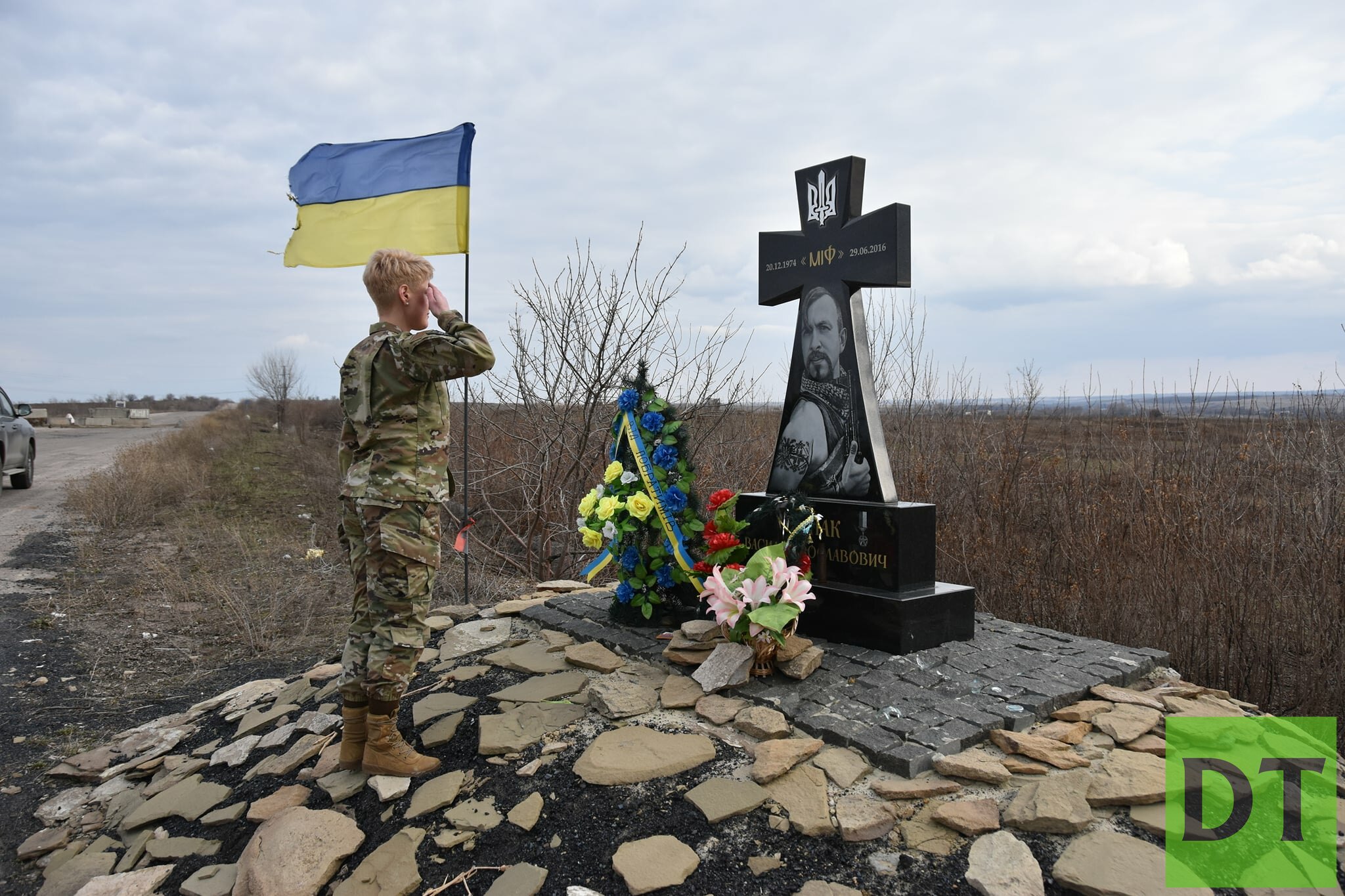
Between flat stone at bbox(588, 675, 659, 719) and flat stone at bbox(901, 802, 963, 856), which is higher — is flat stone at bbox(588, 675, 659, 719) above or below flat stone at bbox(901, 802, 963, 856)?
above

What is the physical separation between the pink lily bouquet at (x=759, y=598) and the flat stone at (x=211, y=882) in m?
2.17

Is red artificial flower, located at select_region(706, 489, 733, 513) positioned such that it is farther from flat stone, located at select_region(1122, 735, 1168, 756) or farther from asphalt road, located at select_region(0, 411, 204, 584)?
asphalt road, located at select_region(0, 411, 204, 584)

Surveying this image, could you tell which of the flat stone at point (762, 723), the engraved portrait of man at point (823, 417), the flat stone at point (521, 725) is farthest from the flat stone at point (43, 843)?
the engraved portrait of man at point (823, 417)

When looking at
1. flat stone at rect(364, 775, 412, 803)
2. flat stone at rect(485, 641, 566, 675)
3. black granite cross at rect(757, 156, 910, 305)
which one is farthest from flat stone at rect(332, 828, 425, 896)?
black granite cross at rect(757, 156, 910, 305)

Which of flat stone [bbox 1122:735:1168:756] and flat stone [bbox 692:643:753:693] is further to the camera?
flat stone [bbox 692:643:753:693]

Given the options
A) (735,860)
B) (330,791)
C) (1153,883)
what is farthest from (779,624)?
(330,791)

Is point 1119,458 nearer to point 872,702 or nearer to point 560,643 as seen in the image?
point 872,702

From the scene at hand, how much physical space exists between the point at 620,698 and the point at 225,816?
1.71 metres

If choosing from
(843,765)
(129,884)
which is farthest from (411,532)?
(843,765)

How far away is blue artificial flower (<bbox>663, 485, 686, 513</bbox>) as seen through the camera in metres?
4.58

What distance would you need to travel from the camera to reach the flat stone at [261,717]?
164 inches

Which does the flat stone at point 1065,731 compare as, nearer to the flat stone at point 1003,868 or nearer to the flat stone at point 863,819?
the flat stone at point 1003,868

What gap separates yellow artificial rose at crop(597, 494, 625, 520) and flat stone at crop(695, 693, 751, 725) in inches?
55.7

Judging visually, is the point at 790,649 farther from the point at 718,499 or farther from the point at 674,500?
the point at 674,500
